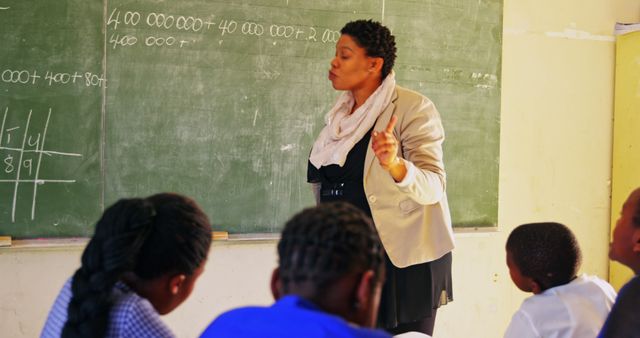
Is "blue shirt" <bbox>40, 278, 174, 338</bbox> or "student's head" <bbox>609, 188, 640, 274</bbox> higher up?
"student's head" <bbox>609, 188, 640, 274</bbox>

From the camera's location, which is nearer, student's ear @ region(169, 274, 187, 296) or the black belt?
student's ear @ region(169, 274, 187, 296)

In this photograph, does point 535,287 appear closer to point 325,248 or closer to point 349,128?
point 349,128

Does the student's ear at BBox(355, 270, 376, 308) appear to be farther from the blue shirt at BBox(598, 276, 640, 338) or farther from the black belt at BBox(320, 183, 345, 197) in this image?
the black belt at BBox(320, 183, 345, 197)

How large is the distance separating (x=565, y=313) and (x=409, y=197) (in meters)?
0.71

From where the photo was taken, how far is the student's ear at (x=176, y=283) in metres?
1.59

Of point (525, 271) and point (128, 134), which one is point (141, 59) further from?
point (525, 271)

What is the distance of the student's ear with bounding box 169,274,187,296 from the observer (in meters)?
1.59

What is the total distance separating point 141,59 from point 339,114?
1275 millimetres

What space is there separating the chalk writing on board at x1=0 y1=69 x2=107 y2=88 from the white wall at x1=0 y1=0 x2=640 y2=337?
7.22 feet

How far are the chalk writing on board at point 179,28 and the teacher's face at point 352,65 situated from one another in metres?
1.23

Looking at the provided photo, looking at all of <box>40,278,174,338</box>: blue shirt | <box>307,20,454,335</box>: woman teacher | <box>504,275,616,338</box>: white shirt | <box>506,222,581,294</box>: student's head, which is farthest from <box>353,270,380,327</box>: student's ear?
<box>307,20,454,335</box>: woman teacher

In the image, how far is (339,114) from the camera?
271 centimetres

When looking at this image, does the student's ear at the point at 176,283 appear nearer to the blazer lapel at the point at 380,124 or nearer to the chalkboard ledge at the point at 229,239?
the blazer lapel at the point at 380,124

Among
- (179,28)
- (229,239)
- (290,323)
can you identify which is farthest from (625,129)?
(290,323)
